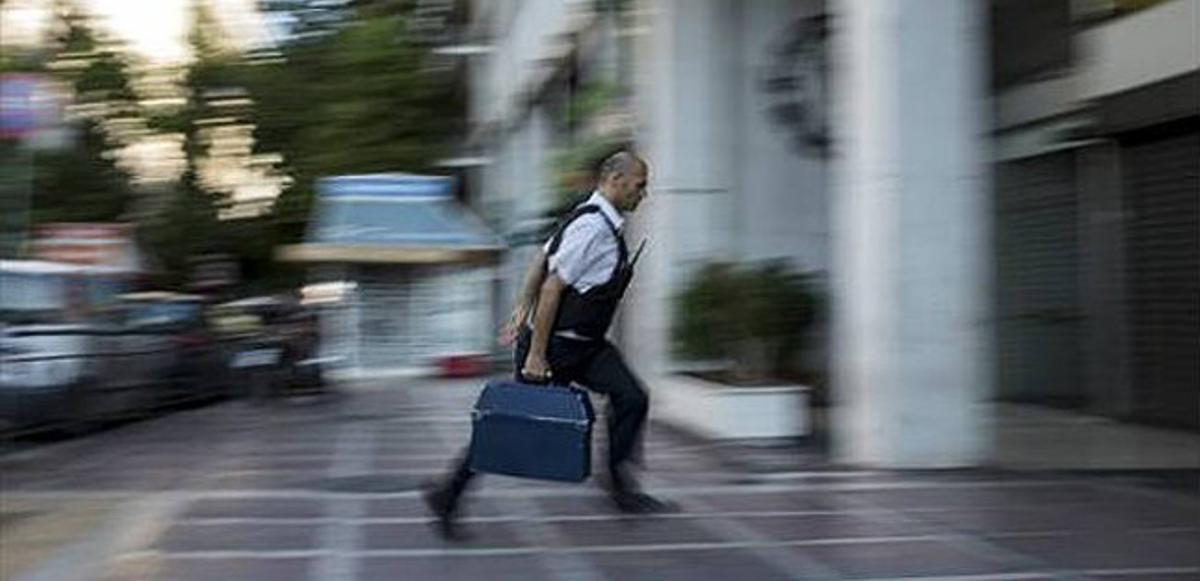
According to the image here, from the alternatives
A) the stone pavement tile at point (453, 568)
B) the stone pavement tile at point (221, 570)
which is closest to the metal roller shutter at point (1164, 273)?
the stone pavement tile at point (453, 568)

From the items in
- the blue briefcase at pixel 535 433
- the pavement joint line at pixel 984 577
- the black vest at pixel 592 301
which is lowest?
the pavement joint line at pixel 984 577

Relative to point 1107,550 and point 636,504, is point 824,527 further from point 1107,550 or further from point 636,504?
point 1107,550

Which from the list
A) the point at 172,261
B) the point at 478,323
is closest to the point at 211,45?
the point at 172,261

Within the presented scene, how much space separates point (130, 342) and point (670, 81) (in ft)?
18.7

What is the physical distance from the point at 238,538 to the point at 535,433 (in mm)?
1514

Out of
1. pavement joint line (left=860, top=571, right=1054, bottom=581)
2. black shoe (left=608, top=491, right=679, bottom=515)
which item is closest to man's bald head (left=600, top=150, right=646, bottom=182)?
black shoe (left=608, top=491, right=679, bottom=515)

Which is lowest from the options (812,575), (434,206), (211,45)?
(812,575)

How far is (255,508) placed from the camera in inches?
352

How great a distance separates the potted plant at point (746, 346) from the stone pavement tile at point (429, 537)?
380 cm

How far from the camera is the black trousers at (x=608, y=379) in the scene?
786cm

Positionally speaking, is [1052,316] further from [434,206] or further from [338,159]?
[338,159]

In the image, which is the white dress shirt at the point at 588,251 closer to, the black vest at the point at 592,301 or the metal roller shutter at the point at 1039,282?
the black vest at the point at 592,301

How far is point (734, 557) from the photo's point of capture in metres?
7.37

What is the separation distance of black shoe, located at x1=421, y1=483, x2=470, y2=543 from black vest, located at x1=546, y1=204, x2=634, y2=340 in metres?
0.92
